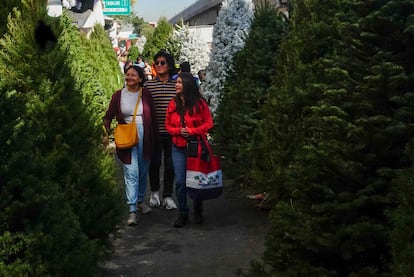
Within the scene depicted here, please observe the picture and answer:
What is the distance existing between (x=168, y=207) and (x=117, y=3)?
104ft

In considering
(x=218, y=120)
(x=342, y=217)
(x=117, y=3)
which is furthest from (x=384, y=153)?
(x=117, y=3)

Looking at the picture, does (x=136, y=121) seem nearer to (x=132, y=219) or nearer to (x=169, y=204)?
(x=132, y=219)

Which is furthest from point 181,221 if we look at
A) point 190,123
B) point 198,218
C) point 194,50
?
point 194,50

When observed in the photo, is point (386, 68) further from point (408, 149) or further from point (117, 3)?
point (117, 3)

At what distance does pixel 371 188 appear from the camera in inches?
140

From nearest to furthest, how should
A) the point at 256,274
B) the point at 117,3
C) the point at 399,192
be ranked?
1. the point at 399,192
2. the point at 256,274
3. the point at 117,3

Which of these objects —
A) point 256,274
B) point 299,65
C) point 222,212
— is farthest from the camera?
point 222,212

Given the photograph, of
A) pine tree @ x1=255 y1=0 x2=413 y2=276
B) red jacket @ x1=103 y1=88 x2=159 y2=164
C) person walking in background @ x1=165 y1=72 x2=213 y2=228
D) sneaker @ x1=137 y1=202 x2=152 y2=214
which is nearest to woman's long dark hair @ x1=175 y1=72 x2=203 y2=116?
person walking in background @ x1=165 y1=72 x2=213 y2=228

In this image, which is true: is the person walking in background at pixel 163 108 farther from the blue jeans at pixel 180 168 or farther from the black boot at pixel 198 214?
the black boot at pixel 198 214

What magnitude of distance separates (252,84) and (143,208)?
2.07 m

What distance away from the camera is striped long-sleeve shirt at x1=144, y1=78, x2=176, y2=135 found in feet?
25.1

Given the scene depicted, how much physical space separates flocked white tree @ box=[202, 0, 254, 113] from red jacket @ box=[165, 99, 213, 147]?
240 inches

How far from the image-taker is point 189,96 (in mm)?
6797

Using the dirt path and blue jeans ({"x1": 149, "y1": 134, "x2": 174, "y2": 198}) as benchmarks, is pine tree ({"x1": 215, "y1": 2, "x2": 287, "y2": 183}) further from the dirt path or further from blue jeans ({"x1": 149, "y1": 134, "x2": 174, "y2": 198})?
blue jeans ({"x1": 149, "y1": 134, "x2": 174, "y2": 198})
